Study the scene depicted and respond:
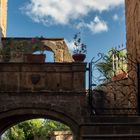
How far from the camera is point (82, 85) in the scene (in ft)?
43.7

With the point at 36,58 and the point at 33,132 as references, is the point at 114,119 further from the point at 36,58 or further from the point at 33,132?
the point at 33,132

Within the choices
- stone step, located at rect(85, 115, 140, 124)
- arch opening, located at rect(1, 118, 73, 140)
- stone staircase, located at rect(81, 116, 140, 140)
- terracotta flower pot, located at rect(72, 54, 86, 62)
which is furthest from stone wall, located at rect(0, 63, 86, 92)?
arch opening, located at rect(1, 118, 73, 140)

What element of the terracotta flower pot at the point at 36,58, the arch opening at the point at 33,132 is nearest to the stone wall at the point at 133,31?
the terracotta flower pot at the point at 36,58

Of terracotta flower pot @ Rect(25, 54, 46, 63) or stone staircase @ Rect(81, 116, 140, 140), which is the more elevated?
terracotta flower pot @ Rect(25, 54, 46, 63)

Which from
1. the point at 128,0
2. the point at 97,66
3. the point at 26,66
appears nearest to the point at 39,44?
the point at 26,66

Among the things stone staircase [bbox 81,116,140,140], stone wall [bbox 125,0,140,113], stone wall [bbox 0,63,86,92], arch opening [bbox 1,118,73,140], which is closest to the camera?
stone staircase [bbox 81,116,140,140]

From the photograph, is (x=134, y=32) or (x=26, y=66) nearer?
(x=26, y=66)

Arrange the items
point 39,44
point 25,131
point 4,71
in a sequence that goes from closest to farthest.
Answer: point 4,71, point 39,44, point 25,131

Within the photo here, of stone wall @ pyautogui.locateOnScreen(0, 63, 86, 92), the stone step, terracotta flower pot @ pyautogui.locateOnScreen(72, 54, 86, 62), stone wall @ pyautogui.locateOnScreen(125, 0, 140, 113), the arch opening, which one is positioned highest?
stone wall @ pyautogui.locateOnScreen(125, 0, 140, 113)

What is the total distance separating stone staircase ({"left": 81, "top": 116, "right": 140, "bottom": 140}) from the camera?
12414 millimetres

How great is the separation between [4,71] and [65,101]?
7.07 feet

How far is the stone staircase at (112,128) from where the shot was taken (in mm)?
12414

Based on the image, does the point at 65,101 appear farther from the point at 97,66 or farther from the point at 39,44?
the point at 39,44

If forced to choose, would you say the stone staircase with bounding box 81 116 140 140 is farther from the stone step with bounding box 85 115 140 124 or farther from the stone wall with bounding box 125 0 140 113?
the stone wall with bounding box 125 0 140 113
